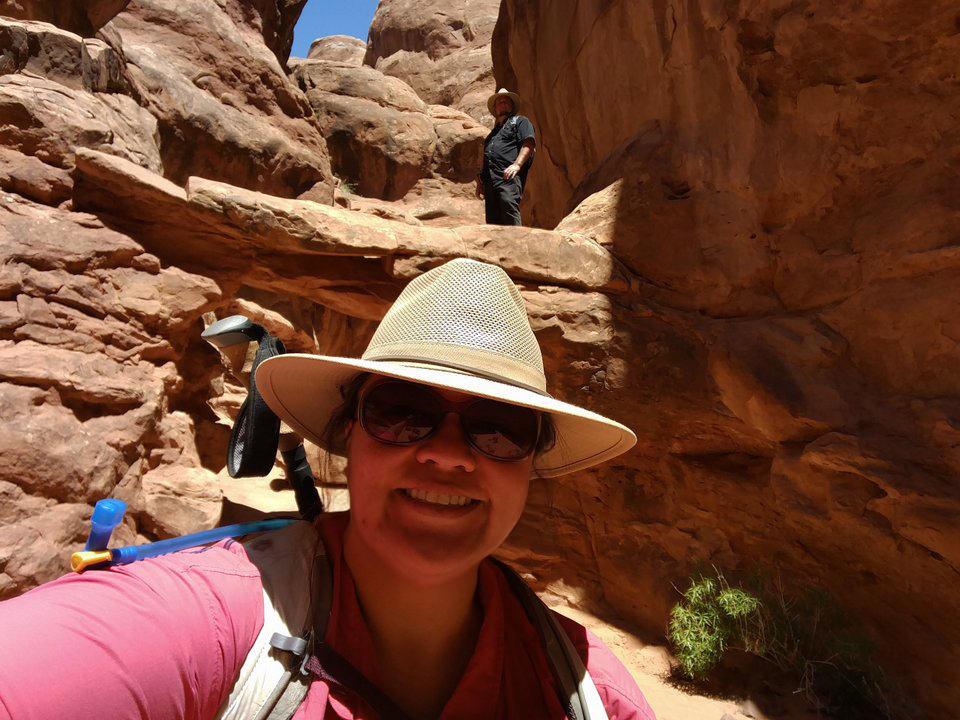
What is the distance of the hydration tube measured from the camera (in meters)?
0.90

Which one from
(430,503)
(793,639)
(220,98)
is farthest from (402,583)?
(220,98)

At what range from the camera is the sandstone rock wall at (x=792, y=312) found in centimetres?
358

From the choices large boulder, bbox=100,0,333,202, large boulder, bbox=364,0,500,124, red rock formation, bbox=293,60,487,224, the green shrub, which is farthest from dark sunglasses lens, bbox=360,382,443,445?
large boulder, bbox=364,0,500,124

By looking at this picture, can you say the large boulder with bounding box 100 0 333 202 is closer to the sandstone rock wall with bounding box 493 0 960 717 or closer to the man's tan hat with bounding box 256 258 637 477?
the sandstone rock wall with bounding box 493 0 960 717

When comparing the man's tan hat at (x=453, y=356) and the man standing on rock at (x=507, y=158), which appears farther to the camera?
the man standing on rock at (x=507, y=158)

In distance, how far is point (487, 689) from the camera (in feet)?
3.79

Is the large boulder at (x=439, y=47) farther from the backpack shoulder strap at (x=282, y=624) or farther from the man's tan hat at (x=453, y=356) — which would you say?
the backpack shoulder strap at (x=282, y=624)

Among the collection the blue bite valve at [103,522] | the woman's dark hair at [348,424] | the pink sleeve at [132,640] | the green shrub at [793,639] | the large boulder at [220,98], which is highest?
the large boulder at [220,98]

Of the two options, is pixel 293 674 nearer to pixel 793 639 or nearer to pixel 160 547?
pixel 160 547

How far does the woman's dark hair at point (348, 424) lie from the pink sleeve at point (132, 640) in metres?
0.46

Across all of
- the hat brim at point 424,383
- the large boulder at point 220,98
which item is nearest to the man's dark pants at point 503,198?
the hat brim at point 424,383

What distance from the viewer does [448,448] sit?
117 centimetres

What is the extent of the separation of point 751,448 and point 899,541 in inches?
44.8

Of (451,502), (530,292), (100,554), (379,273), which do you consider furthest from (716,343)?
(100,554)
